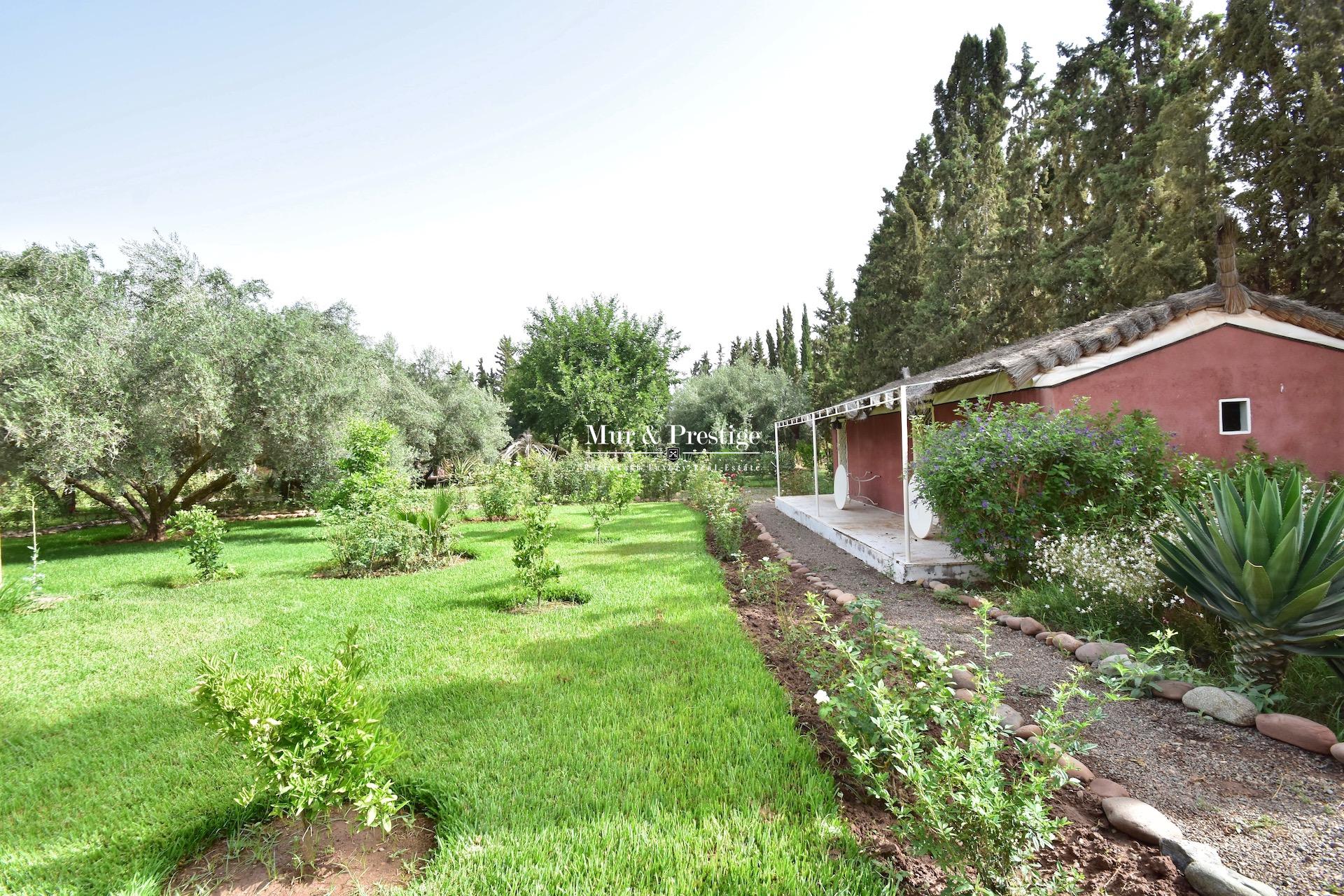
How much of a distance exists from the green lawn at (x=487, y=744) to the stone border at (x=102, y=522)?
882 cm

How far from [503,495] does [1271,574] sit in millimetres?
13587

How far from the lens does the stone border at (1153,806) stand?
6.19 feet

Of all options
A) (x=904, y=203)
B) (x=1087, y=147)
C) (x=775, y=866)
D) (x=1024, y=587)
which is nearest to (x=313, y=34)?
(x=775, y=866)

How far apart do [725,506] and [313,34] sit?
9.11 metres

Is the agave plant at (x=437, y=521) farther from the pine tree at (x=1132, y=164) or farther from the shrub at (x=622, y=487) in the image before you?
the pine tree at (x=1132, y=164)

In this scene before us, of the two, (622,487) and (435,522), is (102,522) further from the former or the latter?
(622,487)

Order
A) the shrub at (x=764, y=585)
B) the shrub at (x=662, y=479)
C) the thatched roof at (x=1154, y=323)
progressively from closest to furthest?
the shrub at (x=764, y=585), the thatched roof at (x=1154, y=323), the shrub at (x=662, y=479)

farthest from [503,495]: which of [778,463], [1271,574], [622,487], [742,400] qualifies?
[742,400]

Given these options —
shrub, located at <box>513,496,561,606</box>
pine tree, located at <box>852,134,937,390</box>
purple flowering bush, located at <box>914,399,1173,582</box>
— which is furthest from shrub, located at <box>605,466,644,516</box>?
pine tree, located at <box>852,134,937,390</box>

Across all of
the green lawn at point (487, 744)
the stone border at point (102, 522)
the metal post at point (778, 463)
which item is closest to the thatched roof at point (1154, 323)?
the green lawn at point (487, 744)

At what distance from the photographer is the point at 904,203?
20.8m

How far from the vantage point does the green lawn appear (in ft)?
6.98

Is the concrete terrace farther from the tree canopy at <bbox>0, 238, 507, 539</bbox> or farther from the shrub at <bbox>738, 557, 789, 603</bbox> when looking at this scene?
the tree canopy at <bbox>0, 238, 507, 539</bbox>

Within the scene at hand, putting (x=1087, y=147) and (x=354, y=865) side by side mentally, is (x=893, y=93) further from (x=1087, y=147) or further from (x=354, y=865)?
(x=354, y=865)
